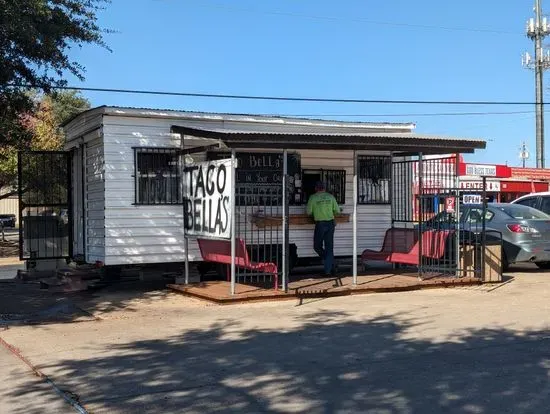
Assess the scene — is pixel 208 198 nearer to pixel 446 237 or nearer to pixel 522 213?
pixel 446 237

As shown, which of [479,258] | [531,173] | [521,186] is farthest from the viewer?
[531,173]

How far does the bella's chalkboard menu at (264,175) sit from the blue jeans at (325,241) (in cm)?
112

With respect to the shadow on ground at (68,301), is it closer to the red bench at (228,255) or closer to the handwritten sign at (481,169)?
the red bench at (228,255)

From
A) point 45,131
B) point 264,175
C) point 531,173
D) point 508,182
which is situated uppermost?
point 45,131

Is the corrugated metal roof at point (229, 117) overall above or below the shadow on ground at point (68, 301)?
above

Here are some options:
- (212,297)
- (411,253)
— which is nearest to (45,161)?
(212,297)

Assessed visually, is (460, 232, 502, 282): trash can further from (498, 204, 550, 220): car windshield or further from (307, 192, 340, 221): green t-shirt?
(307, 192, 340, 221): green t-shirt

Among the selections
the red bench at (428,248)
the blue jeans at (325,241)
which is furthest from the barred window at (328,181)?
the red bench at (428,248)

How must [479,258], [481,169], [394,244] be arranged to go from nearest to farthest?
[479,258], [394,244], [481,169]

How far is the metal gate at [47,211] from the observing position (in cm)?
1288

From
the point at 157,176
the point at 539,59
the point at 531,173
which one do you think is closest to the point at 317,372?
the point at 157,176

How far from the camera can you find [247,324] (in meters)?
8.42

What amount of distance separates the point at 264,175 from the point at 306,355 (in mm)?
6392

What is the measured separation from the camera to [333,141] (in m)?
10.3
